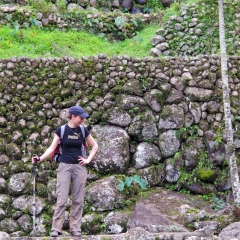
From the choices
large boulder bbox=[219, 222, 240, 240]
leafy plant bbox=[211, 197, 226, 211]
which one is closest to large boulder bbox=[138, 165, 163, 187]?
leafy plant bbox=[211, 197, 226, 211]

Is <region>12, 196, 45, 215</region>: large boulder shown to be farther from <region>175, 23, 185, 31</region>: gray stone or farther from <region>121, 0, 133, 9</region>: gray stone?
<region>121, 0, 133, 9</region>: gray stone

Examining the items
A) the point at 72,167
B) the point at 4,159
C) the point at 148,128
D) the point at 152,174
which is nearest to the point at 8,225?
the point at 4,159

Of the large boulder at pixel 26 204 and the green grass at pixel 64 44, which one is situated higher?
the green grass at pixel 64 44

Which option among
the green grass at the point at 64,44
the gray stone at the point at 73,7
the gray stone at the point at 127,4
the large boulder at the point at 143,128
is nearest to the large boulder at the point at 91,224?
the large boulder at the point at 143,128

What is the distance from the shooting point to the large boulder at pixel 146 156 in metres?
9.38

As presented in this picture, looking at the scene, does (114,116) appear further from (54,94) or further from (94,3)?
(94,3)

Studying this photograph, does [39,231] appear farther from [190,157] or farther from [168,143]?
[190,157]

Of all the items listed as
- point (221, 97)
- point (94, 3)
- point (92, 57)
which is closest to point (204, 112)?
point (221, 97)

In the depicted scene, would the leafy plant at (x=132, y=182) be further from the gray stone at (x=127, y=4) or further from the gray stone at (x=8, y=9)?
the gray stone at (x=127, y=4)

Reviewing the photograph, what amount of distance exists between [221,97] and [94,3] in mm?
6573

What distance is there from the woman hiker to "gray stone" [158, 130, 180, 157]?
132 inches

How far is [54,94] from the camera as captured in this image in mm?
9625

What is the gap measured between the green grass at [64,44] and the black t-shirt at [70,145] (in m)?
5.22

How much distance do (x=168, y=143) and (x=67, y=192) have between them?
3.60 meters
